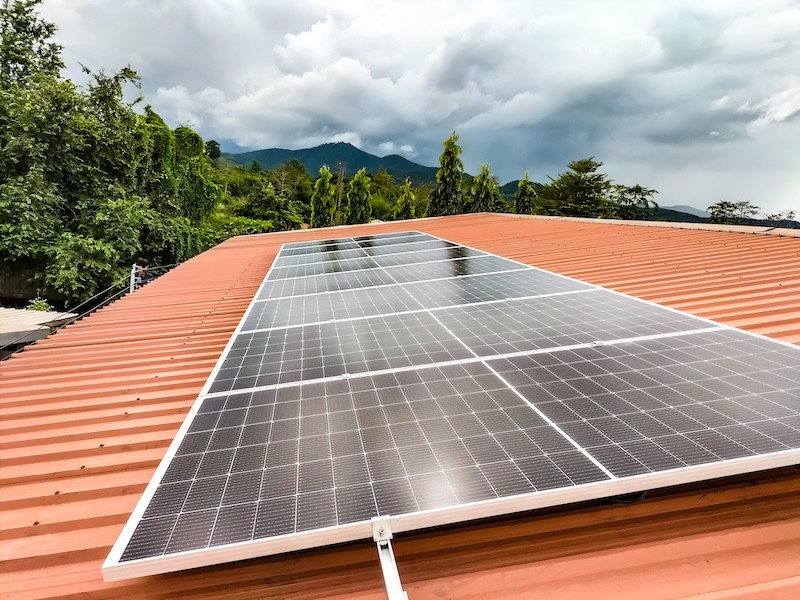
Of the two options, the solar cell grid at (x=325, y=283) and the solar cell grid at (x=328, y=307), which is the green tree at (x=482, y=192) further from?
the solar cell grid at (x=328, y=307)

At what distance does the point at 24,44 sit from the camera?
1164 inches

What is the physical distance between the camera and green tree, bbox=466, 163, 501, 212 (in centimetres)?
4681

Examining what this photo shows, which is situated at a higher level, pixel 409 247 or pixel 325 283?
pixel 409 247

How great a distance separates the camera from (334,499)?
2.62 metres

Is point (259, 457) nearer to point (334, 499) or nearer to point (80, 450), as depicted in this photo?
point (334, 499)

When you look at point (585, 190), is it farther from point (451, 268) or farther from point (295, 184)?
point (451, 268)

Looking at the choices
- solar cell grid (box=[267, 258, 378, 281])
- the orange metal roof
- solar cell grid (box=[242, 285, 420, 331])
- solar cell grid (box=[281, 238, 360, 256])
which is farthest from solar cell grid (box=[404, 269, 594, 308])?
solar cell grid (box=[281, 238, 360, 256])

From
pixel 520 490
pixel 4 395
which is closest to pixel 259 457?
pixel 520 490

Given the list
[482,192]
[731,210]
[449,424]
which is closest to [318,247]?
[449,424]

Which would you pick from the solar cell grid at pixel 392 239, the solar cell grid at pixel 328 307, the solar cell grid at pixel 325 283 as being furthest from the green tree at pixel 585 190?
the solar cell grid at pixel 328 307

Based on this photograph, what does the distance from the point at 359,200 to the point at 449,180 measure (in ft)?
37.1

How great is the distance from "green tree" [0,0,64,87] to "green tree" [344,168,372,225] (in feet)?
92.1

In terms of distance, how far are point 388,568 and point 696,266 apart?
9334 millimetres

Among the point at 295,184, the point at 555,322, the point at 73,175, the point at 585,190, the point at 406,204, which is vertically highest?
the point at 295,184
